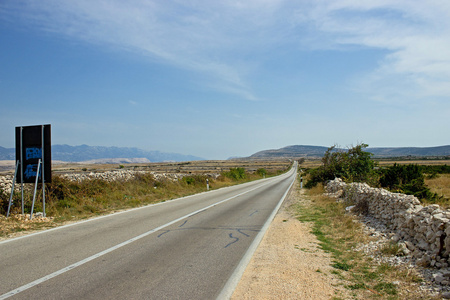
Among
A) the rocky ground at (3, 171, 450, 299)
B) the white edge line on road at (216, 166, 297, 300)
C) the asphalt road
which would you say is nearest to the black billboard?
the asphalt road

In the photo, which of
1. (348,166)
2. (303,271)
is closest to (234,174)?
(348,166)

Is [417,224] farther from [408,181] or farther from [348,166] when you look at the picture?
[348,166]

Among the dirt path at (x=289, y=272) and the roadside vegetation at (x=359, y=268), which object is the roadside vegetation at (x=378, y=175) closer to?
the roadside vegetation at (x=359, y=268)

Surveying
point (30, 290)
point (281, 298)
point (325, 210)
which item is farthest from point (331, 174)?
point (30, 290)

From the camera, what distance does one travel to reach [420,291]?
16.4 ft

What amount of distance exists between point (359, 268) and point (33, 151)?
11075 mm

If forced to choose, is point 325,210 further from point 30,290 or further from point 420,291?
point 30,290

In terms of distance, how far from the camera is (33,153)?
11578 millimetres

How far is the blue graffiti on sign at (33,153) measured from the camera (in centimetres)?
1155

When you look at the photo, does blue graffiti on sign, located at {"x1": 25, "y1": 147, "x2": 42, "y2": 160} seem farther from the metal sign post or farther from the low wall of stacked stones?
the low wall of stacked stones

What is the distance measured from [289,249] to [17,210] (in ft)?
33.0

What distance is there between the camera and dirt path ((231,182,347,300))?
5.07 meters

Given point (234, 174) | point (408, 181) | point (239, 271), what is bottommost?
point (234, 174)

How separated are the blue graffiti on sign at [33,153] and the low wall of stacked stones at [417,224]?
1153cm
